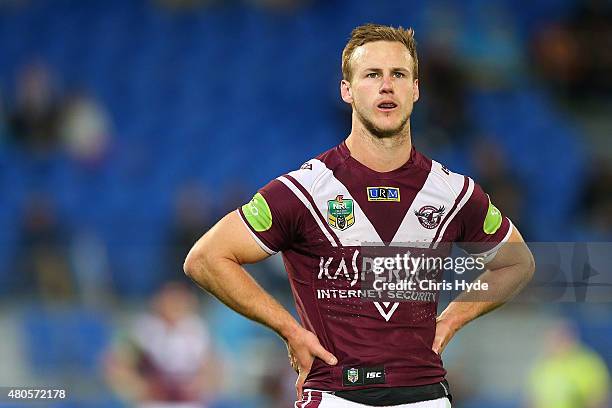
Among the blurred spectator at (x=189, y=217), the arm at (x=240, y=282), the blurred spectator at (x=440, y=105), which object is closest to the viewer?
the arm at (x=240, y=282)

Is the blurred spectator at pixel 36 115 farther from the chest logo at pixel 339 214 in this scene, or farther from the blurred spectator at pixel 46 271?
the chest logo at pixel 339 214

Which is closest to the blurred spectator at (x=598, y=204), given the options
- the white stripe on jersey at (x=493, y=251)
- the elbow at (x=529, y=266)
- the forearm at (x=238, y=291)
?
the elbow at (x=529, y=266)

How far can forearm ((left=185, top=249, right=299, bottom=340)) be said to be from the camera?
4258 millimetres

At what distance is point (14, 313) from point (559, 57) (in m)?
7.26

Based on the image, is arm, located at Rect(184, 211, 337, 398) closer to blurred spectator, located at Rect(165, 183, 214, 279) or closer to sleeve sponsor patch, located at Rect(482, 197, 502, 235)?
sleeve sponsor patch, located at Rect(482, 197, 502, 235)

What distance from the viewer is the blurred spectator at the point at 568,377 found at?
343 inches

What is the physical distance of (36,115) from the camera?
12672 millimetres

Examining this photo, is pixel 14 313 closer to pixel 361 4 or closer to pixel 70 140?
pixel 70 140

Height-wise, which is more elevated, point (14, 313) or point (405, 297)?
point (14, 313)

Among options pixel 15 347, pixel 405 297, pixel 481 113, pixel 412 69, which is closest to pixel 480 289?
pixel 405 297

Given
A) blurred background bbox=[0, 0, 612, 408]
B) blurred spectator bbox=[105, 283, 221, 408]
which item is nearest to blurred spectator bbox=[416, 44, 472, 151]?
blurred background bbox=[0, 0, 612, 408]

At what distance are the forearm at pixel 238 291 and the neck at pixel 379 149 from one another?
2.07ft

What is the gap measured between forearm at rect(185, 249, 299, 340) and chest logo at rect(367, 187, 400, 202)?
1.77ft

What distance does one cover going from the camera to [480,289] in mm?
4668
